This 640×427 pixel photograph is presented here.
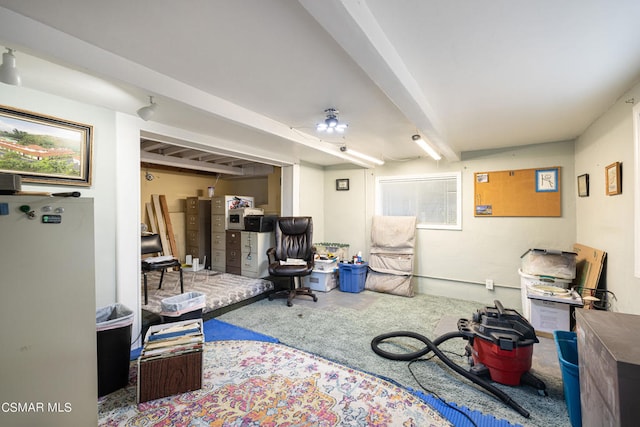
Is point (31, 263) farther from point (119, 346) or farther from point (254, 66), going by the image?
point (254, 66)

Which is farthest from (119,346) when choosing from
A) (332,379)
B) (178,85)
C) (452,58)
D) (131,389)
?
(452,58)

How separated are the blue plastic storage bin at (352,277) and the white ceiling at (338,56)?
2607 millimetres

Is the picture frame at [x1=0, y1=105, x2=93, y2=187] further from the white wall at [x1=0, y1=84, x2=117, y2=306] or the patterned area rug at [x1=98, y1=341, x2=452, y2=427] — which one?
the patterned area rug at [x1=98, y1=341, x2=452, y2=427]

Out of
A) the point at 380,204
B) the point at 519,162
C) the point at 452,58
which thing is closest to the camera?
the point at 452,58

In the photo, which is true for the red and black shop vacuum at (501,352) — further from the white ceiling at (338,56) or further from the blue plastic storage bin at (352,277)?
the blue plastic storage bin at (352,277)

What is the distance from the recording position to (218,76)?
1.89 metres

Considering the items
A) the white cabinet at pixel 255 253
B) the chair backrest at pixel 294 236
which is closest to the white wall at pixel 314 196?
the chair backrest at pixel 294 236

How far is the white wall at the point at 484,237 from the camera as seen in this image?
137 inches

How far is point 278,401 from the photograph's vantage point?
6.02 feet

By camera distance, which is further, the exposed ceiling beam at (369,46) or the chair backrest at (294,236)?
the chair backrest at (294,236)

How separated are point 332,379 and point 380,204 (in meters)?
3.42

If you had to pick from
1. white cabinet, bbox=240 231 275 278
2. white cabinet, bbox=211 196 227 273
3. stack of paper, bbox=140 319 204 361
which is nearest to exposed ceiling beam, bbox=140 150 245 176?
white cabinet, bbox=211 196 227 273

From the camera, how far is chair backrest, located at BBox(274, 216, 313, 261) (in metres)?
4.37

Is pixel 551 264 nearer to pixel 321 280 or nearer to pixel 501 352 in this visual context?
pixel 501 352
